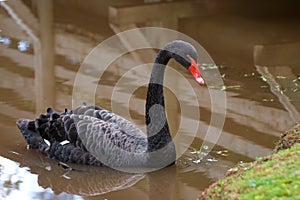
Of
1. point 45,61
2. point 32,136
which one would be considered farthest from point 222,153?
point 45,61

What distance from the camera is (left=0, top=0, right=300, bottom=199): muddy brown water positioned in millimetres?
4941

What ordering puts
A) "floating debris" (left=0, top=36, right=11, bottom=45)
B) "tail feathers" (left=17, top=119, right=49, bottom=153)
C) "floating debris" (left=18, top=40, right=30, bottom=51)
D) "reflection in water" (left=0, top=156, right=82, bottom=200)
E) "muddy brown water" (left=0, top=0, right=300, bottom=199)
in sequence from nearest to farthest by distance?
"reflection in water" (left=0, top=156, right=82, bottom=200), "muddy brown water" (left=0, top=0, right=300, bottom=199), "tail feathers" (left=17, top=119, right=49, bottom=153), "floating debris" (left=18, top=40, right=30, bottom=51), "floating debris" (left=0, top=36, right=11, bottom=45)

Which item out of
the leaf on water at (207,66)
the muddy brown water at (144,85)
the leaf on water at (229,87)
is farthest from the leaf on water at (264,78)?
the leaf on water at (207,66)

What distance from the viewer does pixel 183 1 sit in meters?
9.58

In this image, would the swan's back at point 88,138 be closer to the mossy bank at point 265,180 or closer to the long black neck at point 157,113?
the long black neck at point 157,113

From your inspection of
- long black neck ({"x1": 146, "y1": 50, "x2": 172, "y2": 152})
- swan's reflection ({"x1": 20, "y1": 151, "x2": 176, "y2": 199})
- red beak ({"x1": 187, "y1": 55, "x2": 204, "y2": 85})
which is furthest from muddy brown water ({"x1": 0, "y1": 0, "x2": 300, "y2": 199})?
red beak ({"x1": 187, "y1": 55, "x2": 204, "y2": 85})

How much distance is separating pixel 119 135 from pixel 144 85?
1894 mm

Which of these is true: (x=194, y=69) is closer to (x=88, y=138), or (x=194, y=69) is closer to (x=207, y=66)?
(x=88, y=138)

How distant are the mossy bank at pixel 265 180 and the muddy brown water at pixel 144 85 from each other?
4.04 feet

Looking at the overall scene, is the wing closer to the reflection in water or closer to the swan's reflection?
the swan's reflection

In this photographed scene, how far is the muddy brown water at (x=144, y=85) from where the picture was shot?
494 centimetres

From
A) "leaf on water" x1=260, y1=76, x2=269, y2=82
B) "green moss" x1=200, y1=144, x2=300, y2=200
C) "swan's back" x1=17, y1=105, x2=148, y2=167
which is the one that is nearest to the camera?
"green moss" x1=200, y1=144, x2=300, y2=200

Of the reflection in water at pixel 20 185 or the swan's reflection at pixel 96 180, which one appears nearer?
the reflection in water at pixel 20 185

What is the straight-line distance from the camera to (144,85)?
6953 millimetres
